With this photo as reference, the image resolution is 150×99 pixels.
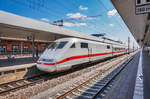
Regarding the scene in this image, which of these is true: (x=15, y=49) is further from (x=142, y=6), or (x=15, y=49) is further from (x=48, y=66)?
(x=142, y=6)

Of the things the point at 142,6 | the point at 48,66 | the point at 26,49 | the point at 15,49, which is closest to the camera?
the point at 142,6

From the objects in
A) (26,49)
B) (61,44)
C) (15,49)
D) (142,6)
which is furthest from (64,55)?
(26,49)

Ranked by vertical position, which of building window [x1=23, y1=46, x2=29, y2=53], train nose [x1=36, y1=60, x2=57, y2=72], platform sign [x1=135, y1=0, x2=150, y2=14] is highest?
platform sign [x1=135, y1=0, x2=150, y2=14]

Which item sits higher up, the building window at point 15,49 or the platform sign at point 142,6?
the platform sign at point 142,6

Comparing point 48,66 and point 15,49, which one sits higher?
point 15,49

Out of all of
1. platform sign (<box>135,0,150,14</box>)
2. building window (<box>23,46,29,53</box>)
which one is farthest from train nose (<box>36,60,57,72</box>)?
building window (<box>23,46,29,53</box>)

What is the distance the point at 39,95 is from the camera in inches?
206

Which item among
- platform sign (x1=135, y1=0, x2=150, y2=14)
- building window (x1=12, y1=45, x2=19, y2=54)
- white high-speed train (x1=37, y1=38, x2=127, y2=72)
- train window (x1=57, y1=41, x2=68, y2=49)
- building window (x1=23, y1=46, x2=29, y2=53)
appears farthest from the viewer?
building window (x1=23, y1=46, x2=29, y2=53)

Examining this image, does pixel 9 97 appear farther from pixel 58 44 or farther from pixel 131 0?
pixel 131 0

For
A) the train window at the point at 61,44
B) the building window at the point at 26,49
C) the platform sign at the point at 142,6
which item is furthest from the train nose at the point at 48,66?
the building window at the point at 26,49

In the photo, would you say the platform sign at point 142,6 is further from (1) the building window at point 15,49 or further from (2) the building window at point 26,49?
(2) the building window at point 26,49

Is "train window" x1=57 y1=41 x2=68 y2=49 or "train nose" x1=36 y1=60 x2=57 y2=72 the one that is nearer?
"train nose" x1=36 y1=60 x2=57 y2=72

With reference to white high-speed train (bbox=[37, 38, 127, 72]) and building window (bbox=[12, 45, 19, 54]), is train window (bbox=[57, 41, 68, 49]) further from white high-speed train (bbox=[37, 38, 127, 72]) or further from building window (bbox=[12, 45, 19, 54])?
building window (bbox=[12, 45, 19, 54])

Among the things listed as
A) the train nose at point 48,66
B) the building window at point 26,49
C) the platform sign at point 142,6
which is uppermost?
the platform sign at point 142,6
